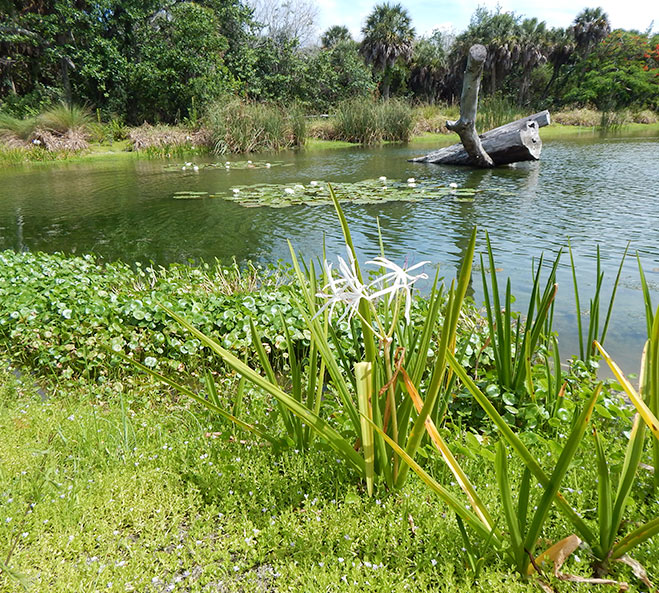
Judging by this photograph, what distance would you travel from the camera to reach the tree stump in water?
10172 millimetres

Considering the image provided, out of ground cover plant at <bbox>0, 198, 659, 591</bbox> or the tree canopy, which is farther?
the tree canopy

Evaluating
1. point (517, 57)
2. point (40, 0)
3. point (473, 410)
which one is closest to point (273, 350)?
point (473, 410)

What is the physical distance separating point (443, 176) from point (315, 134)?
1081 cm

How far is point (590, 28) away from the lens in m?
32.2

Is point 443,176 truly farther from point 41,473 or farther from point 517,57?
point 517,57

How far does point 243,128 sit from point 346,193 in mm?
9310

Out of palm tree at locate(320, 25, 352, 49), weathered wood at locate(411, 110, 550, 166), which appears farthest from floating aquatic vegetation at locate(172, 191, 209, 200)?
palm tree at locate(320, 25, 352, 49)

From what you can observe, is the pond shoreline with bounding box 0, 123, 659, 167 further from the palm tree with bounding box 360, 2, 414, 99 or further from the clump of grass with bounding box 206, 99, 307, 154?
the palm tree with bounding box 360, 2, 414, 99

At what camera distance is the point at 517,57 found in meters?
32.7

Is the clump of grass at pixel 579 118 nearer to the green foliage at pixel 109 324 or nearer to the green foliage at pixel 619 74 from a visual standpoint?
the green foliage at pixel 619 74

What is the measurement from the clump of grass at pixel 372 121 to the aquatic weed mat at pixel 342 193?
390 inches

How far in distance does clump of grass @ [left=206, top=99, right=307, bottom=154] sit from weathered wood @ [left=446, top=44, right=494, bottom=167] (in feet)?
24.9

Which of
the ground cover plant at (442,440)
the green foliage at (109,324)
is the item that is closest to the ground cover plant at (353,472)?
the ground cover plant at (442,440)

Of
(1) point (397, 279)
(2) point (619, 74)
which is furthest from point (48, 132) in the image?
(2) point (619, 74)
